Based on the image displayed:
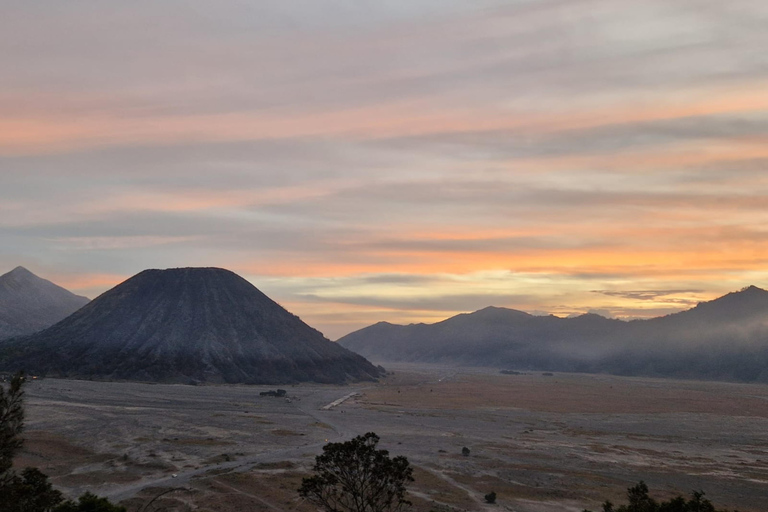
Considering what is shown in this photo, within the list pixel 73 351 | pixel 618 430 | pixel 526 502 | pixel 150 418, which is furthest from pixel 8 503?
pixel 73 351

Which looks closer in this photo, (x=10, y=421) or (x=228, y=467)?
(x=10, y=421)

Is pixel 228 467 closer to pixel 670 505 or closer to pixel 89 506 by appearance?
pixel 89 506

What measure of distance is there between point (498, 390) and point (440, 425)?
94088mm

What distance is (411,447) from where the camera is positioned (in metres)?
79.8

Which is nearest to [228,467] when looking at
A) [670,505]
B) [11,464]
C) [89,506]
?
[89,506]

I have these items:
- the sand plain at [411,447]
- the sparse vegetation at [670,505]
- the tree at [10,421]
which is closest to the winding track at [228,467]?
the sand plain at [411,447]

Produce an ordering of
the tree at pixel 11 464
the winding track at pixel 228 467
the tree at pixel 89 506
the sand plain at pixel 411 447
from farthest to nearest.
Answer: the sand plain at pixel 411 447, the winding track at pixel 228 467, the tree at pixel 89 506, the tree at pixel 11 464

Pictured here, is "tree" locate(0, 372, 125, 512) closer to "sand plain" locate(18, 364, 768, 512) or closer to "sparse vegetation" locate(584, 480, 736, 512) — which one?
"sand plain" locate(18, 364, 768, 512)

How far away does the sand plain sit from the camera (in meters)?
56.9

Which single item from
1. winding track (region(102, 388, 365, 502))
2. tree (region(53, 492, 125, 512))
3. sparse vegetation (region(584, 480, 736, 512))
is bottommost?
winding track (region(102, 388, 365, 502))

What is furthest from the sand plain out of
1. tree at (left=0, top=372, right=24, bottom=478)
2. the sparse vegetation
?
tree at (left=0, top=372, right=24, bottom=478)

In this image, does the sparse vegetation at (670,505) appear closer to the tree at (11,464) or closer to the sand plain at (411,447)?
the sand plain at (411,447)

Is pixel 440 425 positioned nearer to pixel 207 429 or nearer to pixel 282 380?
pixel 207 429

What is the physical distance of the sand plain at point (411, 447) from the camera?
56.9 metres
